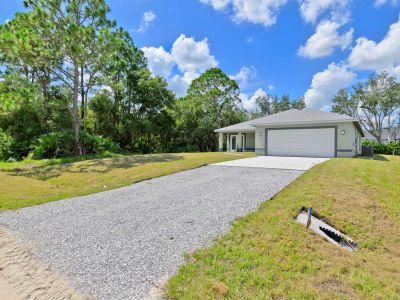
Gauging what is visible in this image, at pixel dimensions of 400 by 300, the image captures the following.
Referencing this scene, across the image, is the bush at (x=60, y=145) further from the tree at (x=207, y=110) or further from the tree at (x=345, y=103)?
the tree at (x=345, y=103)

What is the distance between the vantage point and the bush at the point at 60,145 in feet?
50.9

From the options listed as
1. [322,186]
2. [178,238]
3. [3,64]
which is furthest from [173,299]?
[3,64]

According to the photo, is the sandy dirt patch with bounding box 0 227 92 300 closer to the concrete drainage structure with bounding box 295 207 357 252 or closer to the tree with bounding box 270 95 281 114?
the concrete drainage structure with bounding box 295 207 357 252

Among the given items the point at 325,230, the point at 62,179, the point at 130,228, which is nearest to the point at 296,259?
the point at 325,230

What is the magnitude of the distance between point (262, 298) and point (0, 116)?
2273cm

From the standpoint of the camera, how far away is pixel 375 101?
32938mm

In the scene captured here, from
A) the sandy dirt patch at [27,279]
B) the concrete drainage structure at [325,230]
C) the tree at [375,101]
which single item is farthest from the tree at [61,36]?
the tree at [375,101]

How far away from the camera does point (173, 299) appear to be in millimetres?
2432

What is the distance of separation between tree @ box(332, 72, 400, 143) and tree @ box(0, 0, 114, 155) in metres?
34.8

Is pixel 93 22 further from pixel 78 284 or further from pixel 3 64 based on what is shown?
pixel 78 284

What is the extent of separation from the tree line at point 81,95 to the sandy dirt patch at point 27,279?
13.6 meters

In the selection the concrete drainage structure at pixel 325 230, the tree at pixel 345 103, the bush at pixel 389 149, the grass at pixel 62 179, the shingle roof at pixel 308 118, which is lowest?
the concrete drainage structure at pixel 325 230

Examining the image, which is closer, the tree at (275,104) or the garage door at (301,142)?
the garage door at (301,142)

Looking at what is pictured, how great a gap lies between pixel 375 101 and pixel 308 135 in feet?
79.2
